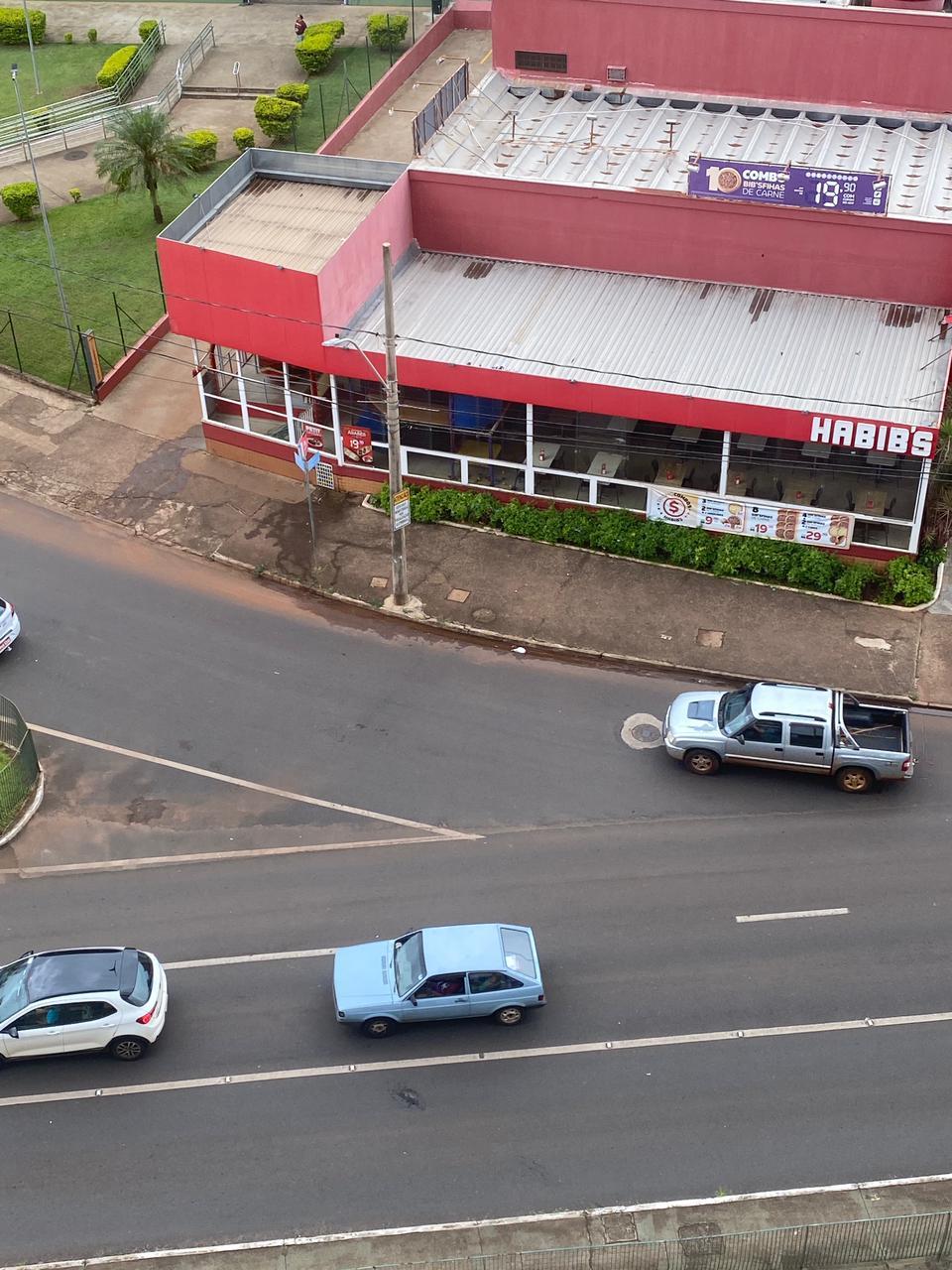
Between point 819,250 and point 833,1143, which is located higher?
point 819,250

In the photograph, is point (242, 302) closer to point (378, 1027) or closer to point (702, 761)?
point (702, 761)

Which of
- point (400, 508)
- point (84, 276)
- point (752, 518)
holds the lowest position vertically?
point (752, 518)

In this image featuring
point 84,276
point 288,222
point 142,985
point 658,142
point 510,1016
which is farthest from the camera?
point 84,276

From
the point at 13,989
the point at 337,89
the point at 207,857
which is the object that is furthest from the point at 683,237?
the point at 337,89

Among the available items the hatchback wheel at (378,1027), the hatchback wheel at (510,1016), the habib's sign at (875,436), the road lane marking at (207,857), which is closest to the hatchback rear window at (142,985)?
the road lane marking at (207,857)

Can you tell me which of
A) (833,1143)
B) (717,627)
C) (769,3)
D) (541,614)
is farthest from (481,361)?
(833,1143)

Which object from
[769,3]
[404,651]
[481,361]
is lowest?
[404,651]

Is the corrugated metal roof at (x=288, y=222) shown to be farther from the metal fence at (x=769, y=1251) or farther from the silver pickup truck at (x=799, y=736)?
the metal fence at (x=769, y=1251)

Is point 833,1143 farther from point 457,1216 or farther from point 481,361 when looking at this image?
point 481,361
